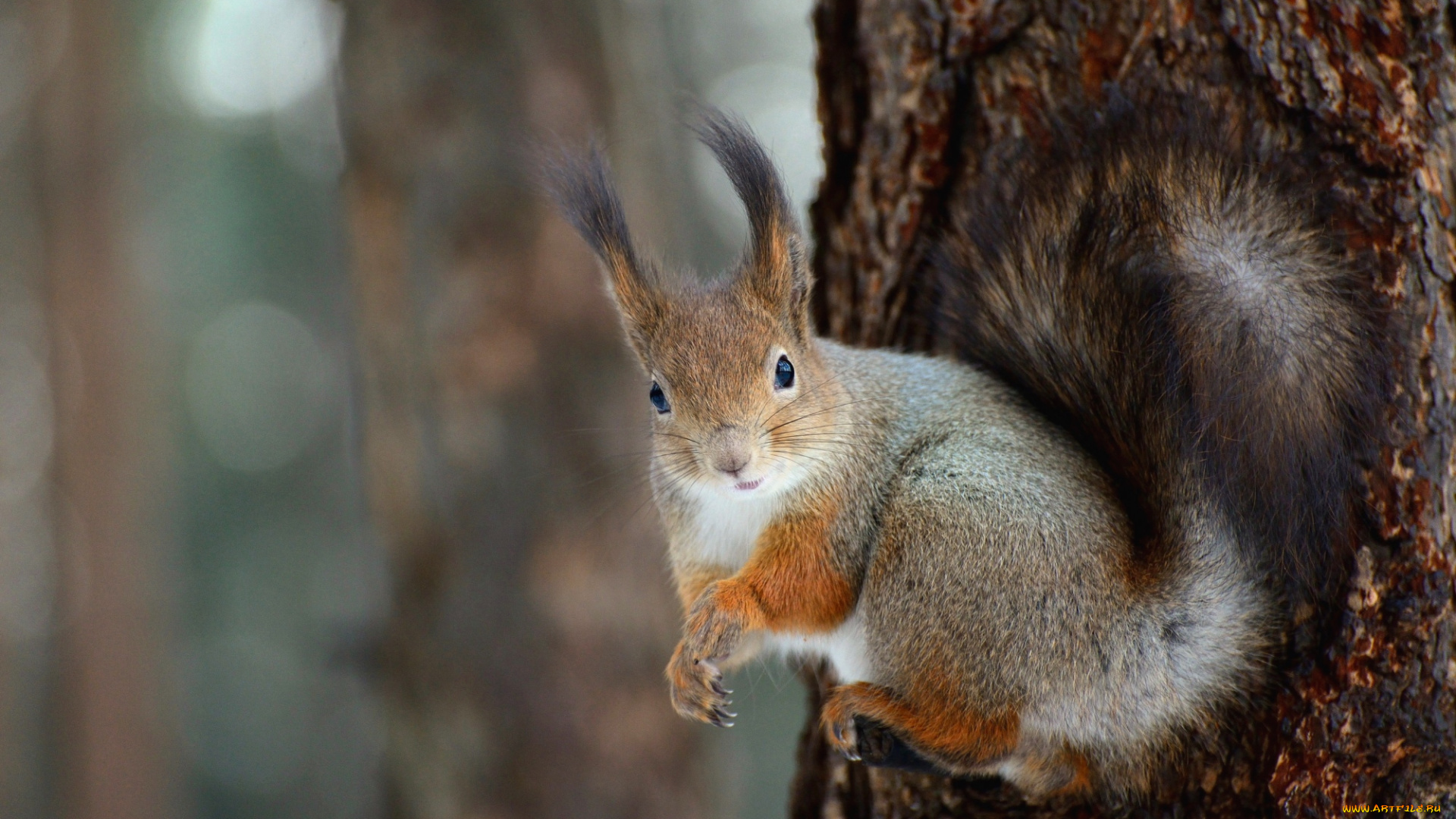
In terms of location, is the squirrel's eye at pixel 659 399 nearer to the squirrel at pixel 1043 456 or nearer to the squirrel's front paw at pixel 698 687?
the squirrel at pixel 1043 456

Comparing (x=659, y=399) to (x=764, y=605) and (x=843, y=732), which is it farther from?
(x=843, y=732)

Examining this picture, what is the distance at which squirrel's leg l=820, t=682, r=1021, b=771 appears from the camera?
4.80 ft

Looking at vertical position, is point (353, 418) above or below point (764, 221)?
below

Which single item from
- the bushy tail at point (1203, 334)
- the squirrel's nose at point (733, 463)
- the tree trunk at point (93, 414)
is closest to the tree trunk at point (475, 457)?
the squirrel's nose at point (733, 463)

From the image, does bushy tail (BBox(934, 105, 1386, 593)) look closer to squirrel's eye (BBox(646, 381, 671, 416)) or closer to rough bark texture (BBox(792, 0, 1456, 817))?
rough bark texture (BBox(792, 0, 1456, 817))

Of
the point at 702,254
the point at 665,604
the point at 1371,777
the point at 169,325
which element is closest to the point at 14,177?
the point at 169,325

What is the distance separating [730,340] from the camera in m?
1.68

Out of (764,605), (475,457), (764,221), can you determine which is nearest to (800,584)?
(764,605)

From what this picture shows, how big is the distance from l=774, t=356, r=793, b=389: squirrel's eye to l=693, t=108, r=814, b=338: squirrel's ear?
77 millimetres

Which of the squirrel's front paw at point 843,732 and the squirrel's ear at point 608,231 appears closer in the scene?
the squirrel's front paw at point 843,732

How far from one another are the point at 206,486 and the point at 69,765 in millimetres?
5297

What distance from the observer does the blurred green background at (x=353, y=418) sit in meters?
3.13

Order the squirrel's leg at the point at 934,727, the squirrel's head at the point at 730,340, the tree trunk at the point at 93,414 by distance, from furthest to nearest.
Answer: the tree trunk at the point at 93,414 < the squirrel's head at the point at 730,340 < the squirrel's leg at the point at 934,727

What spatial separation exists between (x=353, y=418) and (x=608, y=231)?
1914 millimetres
